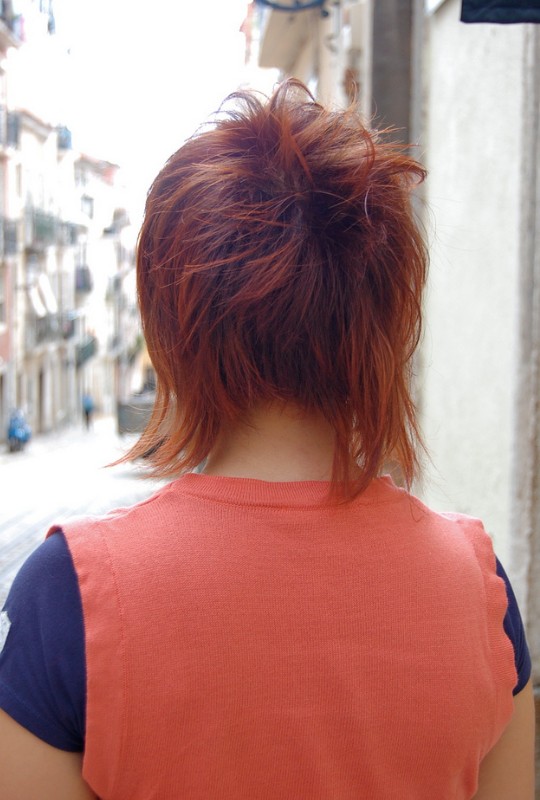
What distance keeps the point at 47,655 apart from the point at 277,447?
33 centimetres

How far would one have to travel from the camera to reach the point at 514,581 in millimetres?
2938

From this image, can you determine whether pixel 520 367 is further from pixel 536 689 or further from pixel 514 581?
pixel 536 689

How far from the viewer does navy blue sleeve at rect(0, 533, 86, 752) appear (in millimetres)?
916

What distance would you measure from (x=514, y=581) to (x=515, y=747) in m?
1.87

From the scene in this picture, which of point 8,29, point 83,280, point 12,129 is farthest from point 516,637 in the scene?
point 83,280

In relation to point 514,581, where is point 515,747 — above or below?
above

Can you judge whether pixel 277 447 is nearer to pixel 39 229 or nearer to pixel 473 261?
pixel 473 261

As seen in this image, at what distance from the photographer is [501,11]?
205cm

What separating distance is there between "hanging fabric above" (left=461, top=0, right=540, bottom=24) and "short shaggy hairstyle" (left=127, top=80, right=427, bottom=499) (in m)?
1.15

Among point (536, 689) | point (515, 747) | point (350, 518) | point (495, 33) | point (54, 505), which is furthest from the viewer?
point (54, 505)

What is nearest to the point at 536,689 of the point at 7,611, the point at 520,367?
the point at 520,367

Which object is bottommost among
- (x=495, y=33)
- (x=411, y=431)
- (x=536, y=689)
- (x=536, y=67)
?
(x=536, y=689)

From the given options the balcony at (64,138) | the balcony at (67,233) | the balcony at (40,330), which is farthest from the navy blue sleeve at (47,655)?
the balcony at (67,233)

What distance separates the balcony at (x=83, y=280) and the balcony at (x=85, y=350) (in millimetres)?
2604
